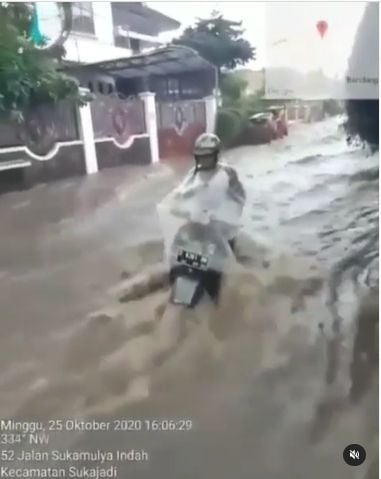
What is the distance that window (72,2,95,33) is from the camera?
2.81 feet

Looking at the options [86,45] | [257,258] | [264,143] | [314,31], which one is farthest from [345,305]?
[86,45]

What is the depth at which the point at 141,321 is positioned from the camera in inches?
34.5

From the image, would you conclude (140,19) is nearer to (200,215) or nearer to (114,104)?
(114,104)

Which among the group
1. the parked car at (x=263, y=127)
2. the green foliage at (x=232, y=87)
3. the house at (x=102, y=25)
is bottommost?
the parked car at (x=263, y=127)

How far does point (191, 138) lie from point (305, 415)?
1.24 ft

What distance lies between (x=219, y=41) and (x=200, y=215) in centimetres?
22

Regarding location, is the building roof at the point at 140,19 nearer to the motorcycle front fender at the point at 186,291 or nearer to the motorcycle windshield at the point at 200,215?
the motorcycle windshield at the point at 200,215

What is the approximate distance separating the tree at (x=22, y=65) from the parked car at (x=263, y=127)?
0.24 meters

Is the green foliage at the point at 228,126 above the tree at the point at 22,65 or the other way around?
the other way around

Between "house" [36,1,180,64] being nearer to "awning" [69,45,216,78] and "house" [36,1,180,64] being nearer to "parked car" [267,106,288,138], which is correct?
"awning" [69,45,216,78]

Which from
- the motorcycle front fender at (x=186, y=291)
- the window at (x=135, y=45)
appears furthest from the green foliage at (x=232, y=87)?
the motorcycle front fender at (x=186, y=291)

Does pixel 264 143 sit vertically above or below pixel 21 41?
below

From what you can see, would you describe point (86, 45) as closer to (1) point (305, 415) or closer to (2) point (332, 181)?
(2) point (332, 181)

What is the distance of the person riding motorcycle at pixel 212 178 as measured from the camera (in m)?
0.88
